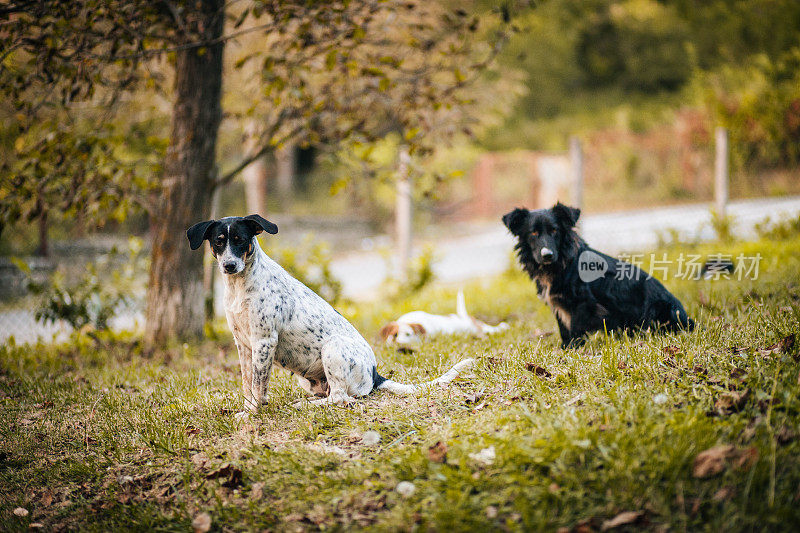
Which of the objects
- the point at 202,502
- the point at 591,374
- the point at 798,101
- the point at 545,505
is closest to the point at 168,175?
the point at 202,502

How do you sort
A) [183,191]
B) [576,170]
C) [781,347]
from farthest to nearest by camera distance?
[576,170]
[183,191]
[781,347]

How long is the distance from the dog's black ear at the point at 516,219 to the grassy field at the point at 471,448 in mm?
953

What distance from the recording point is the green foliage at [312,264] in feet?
28.1

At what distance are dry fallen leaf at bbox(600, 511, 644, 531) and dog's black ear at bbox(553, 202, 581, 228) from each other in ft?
8.91

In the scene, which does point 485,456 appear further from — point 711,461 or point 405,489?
point 711,461

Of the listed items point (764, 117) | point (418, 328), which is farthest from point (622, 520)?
point (764, 117)

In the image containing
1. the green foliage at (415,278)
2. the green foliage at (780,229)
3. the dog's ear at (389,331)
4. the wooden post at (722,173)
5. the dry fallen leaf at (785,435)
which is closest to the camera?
the dry fallen leaf at (785,435)

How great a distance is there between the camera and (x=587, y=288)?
472 centimetres

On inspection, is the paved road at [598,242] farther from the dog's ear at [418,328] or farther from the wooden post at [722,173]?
the dog's ear at [418,328]

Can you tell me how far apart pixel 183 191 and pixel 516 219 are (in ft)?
13.1

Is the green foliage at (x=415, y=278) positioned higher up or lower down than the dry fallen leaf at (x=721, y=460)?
higher up

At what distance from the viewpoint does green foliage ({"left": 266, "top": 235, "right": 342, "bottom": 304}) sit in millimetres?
8555

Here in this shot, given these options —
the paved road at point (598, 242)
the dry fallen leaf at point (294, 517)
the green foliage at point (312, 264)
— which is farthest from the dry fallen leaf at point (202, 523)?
the paved road at point (598, 242)

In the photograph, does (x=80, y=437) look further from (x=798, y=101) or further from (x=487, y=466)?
(x=798, y=101)
